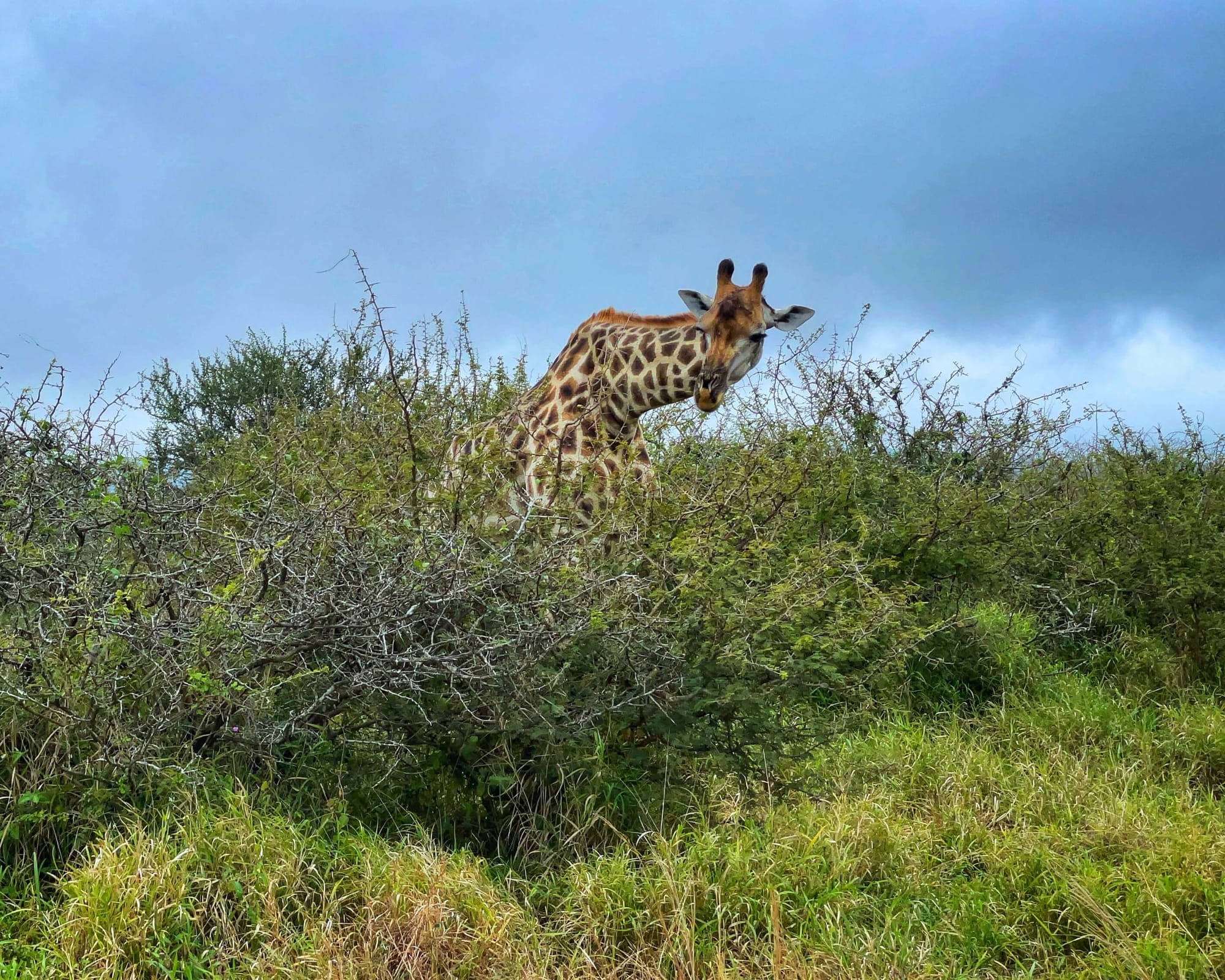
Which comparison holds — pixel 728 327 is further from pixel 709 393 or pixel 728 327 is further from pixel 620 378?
pixel 620 378

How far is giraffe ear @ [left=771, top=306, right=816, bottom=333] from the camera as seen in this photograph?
23.5 ft

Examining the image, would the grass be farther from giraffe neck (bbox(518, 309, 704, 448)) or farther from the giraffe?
giraffe neck (bbox(518, 309, 704, 448))

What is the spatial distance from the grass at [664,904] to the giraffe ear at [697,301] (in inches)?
143

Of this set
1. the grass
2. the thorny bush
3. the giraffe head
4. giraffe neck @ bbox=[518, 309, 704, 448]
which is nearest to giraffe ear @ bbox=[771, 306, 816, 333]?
the giraffe head

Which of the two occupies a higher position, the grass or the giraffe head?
the giraffe head

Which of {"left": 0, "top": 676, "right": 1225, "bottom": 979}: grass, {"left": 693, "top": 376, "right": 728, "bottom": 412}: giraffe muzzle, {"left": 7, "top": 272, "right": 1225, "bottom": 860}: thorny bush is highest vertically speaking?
{"left": 693, "top": 376, "right": 728, "bottom": 412}: giraffe muzzle

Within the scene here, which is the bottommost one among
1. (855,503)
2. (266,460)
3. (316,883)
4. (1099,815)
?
(1099,815)

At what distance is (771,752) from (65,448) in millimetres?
3420

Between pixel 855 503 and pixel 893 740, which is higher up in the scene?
pixel 855 503

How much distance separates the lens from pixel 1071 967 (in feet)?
11.9

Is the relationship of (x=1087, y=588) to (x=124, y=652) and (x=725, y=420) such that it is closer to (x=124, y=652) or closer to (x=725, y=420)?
(x=725, y=420)

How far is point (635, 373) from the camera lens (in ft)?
22.9

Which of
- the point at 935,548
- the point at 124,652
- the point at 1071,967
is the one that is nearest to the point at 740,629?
the point at 1071,967

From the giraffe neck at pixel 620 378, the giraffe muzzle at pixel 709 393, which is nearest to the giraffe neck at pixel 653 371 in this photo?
the giraffe neck at pixel 620 378
